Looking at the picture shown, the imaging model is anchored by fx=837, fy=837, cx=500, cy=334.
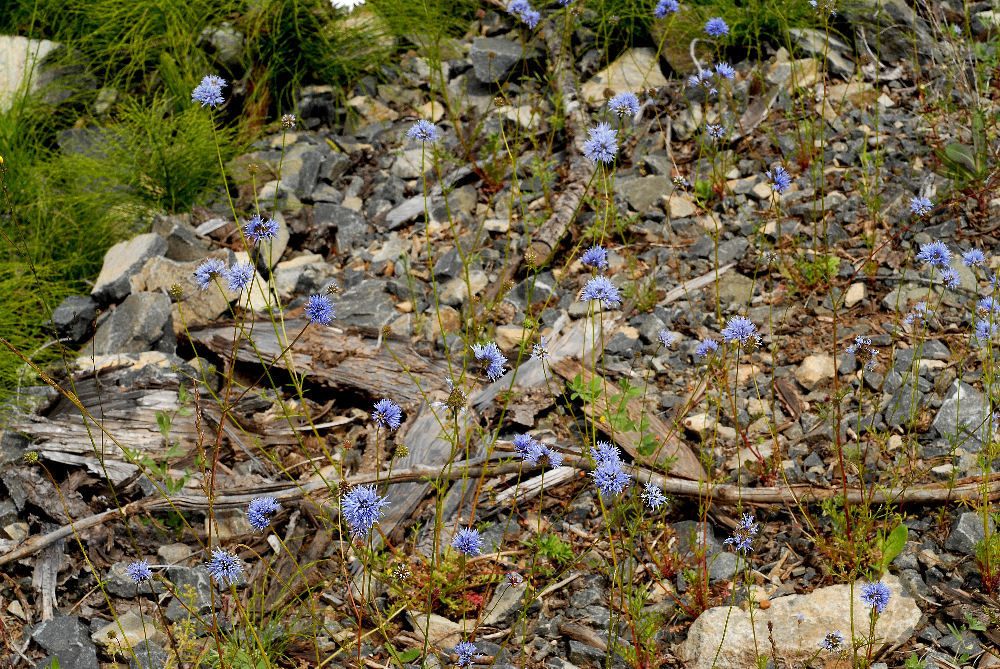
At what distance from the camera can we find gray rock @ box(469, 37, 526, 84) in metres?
5.41

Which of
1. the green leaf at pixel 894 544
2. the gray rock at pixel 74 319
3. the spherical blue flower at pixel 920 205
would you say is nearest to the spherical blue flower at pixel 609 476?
the green leaf at pixel 894 544

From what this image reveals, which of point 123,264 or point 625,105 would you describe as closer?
point 625,105

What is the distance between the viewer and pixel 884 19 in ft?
16.4

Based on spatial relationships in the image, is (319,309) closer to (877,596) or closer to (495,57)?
(877,596)

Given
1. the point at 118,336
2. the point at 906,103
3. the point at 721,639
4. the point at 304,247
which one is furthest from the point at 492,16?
the point at 721,639

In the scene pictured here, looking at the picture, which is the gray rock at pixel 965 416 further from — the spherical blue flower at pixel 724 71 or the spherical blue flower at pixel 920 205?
the spherical blue flower at pixel 724 71

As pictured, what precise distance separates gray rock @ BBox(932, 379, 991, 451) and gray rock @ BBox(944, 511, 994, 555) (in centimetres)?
33

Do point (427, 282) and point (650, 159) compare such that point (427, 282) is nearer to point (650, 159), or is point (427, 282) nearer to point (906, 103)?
point (650, 159)

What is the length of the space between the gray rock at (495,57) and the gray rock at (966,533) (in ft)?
12.5

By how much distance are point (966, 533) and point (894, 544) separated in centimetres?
29

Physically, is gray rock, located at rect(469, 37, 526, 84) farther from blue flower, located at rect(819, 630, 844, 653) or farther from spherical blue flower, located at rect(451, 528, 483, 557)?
blue flower, located at rect(819, 630, 844, 653)

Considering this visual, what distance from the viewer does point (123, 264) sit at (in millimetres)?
4266

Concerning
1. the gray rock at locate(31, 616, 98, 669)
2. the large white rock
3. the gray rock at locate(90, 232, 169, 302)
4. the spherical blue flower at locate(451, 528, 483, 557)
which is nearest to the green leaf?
the large white rock

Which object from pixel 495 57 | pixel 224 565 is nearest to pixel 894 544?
pixel 224 565
